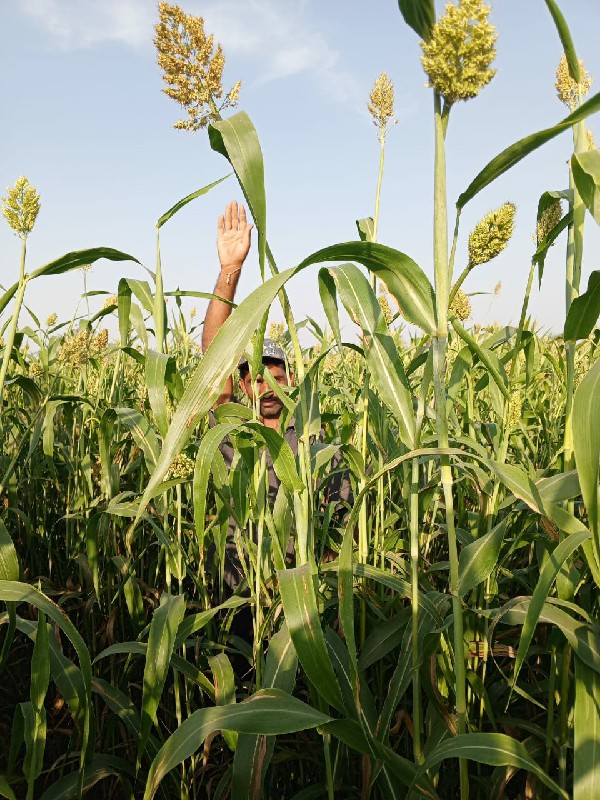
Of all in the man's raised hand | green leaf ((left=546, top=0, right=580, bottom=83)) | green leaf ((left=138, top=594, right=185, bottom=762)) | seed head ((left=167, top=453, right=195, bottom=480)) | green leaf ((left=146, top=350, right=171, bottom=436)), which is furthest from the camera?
the man's raised hand

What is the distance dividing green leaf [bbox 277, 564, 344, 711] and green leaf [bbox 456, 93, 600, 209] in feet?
1.85

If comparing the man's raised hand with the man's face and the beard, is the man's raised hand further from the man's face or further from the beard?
the beard

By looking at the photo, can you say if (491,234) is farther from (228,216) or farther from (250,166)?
(228,216)

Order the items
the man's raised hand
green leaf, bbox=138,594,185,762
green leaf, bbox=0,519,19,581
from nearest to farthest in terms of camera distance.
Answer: green leaf, bbox=0,519,19,581 < green leaf, bbox=138,594,185,762 < the man's raised hand

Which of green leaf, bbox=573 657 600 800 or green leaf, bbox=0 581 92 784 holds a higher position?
green leaf, bbox=0 581 92 784

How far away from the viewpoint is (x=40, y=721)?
1.00 m

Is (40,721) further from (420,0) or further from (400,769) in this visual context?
(420,0)

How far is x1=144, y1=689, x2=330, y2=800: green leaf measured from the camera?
2.74 ft

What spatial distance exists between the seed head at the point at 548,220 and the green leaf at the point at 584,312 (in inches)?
8.1

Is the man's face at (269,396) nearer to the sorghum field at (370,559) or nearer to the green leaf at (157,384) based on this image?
the sorghum field at (370,559)

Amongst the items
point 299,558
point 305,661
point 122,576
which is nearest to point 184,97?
point 299,558

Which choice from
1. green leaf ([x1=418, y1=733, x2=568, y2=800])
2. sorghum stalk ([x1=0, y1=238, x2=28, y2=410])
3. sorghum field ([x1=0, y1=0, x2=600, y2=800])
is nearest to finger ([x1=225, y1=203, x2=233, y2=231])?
sorghum field ([x1=0, y1=0, x2=600, y2=800])

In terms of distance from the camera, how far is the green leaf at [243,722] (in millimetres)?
834

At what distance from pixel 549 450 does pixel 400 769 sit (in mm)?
1370
